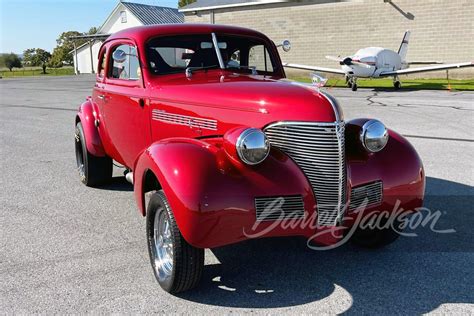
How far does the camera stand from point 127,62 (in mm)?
4688

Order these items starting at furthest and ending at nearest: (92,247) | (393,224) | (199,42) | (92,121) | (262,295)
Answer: (92,121) → (199,42) → (92,247) → (393,224) → (262,295)

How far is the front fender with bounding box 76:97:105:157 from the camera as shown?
5.46m

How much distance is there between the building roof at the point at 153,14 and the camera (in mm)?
46438

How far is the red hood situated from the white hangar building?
42.6m

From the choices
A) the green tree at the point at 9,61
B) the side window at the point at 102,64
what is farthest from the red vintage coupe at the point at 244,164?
the green tree at the point at 9,61

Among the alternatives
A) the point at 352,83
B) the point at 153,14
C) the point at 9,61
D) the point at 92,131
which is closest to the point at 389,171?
the point at 92,131

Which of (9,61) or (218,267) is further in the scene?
(9,61)

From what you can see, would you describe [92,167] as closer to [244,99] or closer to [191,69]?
[191,69]

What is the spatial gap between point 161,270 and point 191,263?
39cm

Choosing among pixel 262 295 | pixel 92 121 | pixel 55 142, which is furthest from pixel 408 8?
pixel 262 295

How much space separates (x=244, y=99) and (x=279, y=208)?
86 centimetres

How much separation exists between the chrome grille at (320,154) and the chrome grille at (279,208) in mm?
167

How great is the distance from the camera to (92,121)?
555cm

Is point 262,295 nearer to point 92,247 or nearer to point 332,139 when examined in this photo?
point 332,139
